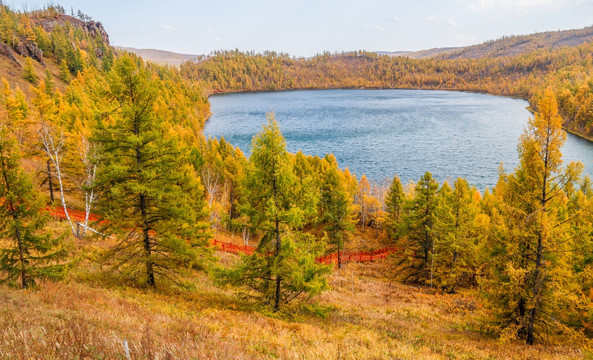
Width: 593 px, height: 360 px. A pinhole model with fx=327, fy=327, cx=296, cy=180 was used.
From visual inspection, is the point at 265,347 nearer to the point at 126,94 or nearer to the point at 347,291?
the point at 126,94

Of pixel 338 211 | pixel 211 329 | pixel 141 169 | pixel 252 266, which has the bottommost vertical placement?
pixel 338 211

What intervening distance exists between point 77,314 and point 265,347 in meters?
5.41

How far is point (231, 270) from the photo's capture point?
47.6 feet

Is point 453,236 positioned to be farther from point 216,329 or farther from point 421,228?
point 216,329

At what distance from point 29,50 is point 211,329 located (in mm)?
144916

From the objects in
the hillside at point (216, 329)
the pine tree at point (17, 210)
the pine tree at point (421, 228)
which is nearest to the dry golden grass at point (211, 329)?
the hillside at point (216, 329)

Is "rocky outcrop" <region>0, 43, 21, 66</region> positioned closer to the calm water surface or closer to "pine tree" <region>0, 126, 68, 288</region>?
the calm water surface

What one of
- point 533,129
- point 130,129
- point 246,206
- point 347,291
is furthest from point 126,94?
point 347,291

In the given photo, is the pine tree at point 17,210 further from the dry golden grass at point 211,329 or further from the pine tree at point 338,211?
the pine tree at point 338,211

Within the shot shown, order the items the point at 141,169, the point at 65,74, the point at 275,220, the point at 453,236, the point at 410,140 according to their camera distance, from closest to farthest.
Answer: the point at 275,220, the point at 141,169, the point at 453,236, the point at 410,140, the point at 65,74

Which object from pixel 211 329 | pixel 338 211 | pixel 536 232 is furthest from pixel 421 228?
pixel 211 329

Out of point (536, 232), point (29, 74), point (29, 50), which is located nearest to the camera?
point (536, 232)

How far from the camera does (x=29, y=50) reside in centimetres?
11312

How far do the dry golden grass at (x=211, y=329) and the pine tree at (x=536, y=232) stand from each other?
1976 millimetres
